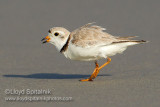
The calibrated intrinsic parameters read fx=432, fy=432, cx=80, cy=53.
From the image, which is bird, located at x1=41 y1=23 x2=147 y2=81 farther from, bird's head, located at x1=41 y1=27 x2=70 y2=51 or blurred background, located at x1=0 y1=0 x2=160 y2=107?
blurred background, located at x1=0 y1=0 x2=160 y2=107

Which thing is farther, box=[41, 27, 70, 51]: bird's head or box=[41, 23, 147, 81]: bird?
box=[41, 27, 70, 51]: bird's head

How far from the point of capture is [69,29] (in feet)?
51.2

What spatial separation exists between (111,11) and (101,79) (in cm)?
866

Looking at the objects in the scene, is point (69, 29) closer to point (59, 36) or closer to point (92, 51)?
point (59, 36)

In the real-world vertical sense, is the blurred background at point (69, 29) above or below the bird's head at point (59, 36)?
below

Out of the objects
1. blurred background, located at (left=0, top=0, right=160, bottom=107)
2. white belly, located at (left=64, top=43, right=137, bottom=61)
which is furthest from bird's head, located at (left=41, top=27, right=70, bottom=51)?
blurred background, located at (left=0, top=0, right=160, bottom=107)

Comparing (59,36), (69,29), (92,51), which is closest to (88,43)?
(92,51)

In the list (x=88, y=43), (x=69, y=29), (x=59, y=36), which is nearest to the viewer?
(x=88, y=43)

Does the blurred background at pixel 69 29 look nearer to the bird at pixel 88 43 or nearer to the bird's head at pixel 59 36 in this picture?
the bird at pixel 88 43

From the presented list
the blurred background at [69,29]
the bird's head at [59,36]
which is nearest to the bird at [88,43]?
the bird's head at [59,36]

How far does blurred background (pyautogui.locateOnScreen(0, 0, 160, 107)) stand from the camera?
981 centimetres

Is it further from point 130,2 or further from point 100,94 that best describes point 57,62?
point 130,2

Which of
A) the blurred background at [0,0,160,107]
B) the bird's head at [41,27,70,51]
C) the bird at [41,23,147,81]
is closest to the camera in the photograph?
the bird at [41,23,147,81]

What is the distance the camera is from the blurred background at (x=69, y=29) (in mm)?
9812
